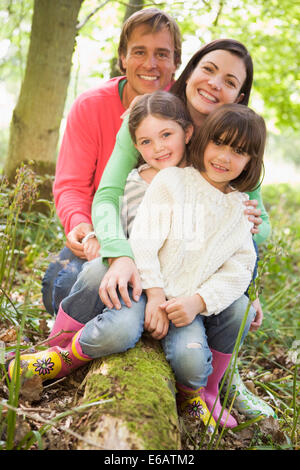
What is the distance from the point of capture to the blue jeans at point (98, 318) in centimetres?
175

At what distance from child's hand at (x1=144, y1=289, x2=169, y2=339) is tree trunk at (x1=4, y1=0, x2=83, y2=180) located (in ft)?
8.03

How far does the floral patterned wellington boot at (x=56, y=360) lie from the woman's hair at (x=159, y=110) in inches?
44.0

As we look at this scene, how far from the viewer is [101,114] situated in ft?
8.95

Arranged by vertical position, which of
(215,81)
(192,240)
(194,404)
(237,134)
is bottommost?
(194,404)

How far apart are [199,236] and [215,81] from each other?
34.2 inches

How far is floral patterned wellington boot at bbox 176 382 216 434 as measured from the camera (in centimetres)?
187

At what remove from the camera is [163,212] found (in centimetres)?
207

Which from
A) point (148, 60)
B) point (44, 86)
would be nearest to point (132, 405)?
point (148, 60)

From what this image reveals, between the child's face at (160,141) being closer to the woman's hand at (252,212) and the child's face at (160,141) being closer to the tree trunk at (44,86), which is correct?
the woman's hand at (252,212)

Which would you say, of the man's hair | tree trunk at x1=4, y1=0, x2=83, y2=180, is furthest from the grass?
the man's hair

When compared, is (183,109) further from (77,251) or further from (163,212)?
(77,251)

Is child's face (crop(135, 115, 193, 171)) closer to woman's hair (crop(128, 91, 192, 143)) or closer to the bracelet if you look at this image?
woman's hair (crop(128, 91, 192, 143))

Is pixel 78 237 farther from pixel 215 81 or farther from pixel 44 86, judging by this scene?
pixel 44 86

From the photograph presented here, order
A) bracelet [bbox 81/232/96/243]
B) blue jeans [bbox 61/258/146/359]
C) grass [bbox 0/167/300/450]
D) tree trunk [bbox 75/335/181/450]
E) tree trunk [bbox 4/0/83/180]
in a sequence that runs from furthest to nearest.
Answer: tree trunk [bbox 4/0/83/180], bracelet [bbox 81/232/96/243], blue jeans [bbox 61/258/146/359], grass [bbox 0/167/300/450], tree trunk [bbox 75/335/181/450]
